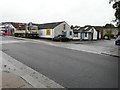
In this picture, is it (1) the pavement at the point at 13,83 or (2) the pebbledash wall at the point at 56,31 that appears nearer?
(1) the pavement at the point at 13,83

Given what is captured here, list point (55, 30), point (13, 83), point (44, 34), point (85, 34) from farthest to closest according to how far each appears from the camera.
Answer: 1. point (85, 34)
2. point (44, 34)
3. point (55, 30)
4. point (13, 83)

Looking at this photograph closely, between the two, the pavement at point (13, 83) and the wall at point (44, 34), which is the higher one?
the wall at point (44, 34)

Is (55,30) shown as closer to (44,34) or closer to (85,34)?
(44,34)

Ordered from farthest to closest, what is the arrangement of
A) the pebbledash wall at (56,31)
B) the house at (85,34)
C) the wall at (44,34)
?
the house at (85,34) < the wall at (44,34) < the pebbledash wall at (56,31)

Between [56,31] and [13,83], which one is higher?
[56,31]

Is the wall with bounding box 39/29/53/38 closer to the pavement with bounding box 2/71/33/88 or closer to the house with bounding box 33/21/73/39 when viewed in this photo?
the house with bounding box 33/21/73/39

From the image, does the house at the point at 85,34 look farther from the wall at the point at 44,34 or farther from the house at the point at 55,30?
the wall at the point at 44,34

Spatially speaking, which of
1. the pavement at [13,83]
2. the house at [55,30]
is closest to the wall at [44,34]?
the house at [55,30]

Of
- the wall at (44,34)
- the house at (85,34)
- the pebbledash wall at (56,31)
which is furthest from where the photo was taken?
the house at (85,34)

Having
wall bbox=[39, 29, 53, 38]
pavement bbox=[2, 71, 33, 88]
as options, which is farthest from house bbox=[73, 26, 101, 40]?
pavement bbox=[2, 71, 33, 88]

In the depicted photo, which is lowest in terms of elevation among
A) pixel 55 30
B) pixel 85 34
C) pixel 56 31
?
pixel 85 34

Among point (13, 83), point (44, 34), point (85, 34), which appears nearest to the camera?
point (13, 83)

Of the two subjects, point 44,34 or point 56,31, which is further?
point 44,34

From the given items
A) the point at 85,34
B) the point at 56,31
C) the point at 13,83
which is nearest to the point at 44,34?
the point at 56,31
